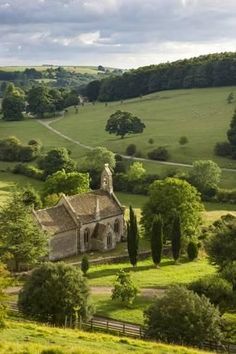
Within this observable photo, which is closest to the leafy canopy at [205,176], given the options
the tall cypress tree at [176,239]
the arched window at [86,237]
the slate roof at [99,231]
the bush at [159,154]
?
the bush at [159,154]

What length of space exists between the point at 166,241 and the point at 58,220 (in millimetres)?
14763

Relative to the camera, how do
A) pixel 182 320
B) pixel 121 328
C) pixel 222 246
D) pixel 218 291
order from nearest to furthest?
1. pixel 182 320
2. pixel 121 328
3. pixel 218 291
4. pixel 222 246

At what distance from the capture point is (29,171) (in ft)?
408

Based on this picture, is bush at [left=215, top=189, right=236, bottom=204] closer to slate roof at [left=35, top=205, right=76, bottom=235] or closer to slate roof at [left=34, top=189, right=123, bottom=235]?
slate roof at [left=34, top=189, right=123, bottom=235]

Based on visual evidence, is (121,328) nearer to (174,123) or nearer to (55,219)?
(55,219)

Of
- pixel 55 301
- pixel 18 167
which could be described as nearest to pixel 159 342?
pixel 55 301

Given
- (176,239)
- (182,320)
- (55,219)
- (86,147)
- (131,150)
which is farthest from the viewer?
(86,147)

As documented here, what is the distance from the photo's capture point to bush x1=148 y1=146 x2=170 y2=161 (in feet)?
427

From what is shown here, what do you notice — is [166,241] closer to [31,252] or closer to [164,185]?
[164,185]

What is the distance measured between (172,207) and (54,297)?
34.8m

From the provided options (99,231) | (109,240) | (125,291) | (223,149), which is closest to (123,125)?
(223,149)

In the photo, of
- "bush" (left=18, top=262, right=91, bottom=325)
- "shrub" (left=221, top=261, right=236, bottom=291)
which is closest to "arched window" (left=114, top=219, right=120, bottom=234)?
"shrub" (left=221, top=261, right=236, bottom=291)

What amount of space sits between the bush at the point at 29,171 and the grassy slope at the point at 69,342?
272ft

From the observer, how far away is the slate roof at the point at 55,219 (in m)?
71.0
